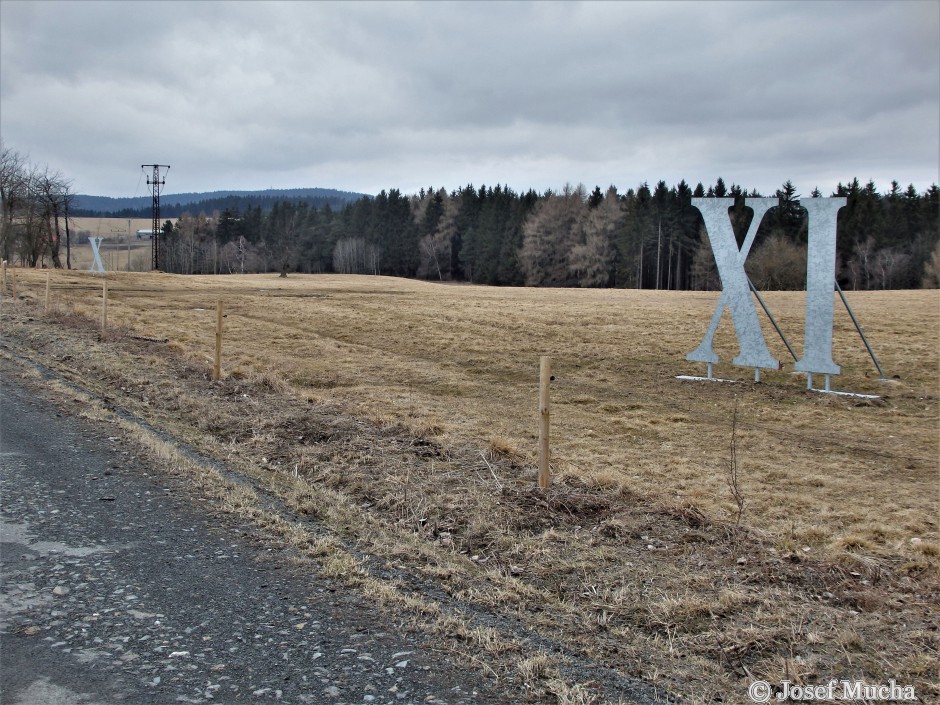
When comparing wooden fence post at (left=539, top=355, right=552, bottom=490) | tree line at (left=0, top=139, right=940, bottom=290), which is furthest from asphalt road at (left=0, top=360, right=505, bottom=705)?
tree line at (left=0, top=139, right=940, bottom=290)

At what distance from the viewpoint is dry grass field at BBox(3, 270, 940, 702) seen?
4289mm

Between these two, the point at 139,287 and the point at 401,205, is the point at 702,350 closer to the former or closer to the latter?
the point at 139,287

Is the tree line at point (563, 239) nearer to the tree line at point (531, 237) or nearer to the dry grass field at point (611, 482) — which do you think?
the tree line at point (531, 237)

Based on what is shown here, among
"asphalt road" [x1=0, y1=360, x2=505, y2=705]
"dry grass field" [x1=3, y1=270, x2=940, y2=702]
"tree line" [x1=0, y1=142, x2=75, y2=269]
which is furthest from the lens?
"tree line" [x1=0, y1=142, x2=75, y2=269]

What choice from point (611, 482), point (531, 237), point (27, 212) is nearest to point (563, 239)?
point (531, 237)

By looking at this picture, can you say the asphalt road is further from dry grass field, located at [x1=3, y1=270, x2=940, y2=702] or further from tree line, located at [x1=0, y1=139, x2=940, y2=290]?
tree line, located at [x1=0, y1=139, x2=940, y2=290]

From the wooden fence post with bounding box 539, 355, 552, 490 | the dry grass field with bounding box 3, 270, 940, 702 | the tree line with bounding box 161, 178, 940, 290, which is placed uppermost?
the tree line with bounding box 161, 178, 940, 290

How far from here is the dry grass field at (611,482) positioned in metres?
4.29

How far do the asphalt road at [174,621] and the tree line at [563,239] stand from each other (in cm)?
4391

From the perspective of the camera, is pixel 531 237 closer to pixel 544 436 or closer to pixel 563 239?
pixel 563 239

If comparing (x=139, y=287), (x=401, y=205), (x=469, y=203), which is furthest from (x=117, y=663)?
(x=401, y=205)

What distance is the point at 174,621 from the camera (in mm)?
4230

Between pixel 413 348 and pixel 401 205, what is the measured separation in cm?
9029

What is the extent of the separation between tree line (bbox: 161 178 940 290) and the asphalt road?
43911 millimetres
